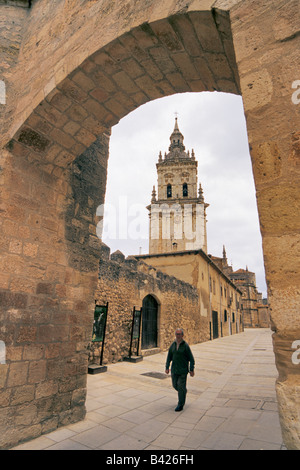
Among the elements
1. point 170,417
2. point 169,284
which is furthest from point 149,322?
point 170,417

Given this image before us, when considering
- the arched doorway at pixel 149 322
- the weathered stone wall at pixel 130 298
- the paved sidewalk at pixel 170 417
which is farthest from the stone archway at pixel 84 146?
the arched doorway at pixel 149 322

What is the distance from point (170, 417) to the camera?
383 centimetres

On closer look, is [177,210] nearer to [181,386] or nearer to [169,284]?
[169,284]

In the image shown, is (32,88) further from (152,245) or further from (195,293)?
(152,245)

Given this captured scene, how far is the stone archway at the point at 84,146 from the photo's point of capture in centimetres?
146

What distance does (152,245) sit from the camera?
3694cm

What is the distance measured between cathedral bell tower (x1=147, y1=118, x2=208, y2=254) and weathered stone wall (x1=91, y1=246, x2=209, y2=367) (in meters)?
21.8

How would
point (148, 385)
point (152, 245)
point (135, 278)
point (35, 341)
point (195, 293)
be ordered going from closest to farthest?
1. point (35, 341)
2. point (148, 385)
3. point (135, 278)
4. point (195, 293)
5. point (152, 245)

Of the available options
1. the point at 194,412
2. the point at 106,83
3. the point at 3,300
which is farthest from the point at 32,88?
the point at 194,412

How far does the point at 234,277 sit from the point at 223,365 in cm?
4634

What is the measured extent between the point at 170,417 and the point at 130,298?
565 cm

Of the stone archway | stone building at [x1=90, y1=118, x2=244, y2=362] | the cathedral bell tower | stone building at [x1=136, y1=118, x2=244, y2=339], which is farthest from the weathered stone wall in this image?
the cathedral bell tower

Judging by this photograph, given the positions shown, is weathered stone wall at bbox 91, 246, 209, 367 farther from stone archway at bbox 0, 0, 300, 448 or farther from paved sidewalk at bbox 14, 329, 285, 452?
stone archway at bbox 0, 0, 300, 448

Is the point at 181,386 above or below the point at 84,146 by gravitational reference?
below
